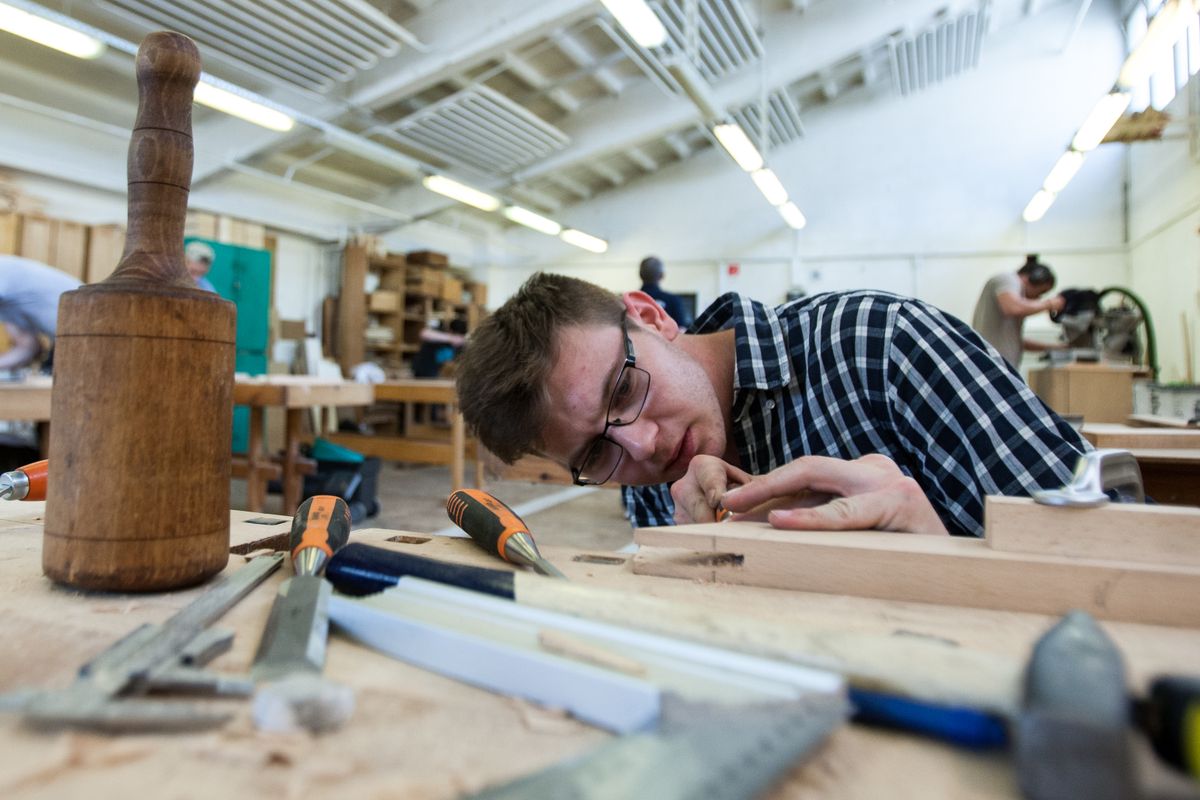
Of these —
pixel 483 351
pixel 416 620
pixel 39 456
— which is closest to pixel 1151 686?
pixel 416 620

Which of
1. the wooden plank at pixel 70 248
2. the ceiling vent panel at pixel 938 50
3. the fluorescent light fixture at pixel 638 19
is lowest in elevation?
the wooden plank at pixel 70 248

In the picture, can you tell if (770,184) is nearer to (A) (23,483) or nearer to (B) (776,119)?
(B) (776,119)

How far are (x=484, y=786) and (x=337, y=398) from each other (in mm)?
3994

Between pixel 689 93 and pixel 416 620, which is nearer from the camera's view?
pixel 416 620

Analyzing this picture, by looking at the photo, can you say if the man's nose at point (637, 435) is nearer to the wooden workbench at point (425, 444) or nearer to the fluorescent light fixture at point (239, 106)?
the wooden workbench at point (425, 444)

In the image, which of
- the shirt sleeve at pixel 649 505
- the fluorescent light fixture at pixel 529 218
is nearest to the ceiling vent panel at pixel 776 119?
the fluorescent light fixture at pixel 529 218

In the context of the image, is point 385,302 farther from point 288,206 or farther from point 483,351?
point 483,351

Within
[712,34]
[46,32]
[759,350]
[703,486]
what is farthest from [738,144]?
[703,486]

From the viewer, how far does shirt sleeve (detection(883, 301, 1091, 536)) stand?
41.2 inches

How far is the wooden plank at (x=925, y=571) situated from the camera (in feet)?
1.95

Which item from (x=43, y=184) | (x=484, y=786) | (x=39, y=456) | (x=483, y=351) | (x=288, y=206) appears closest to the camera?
(x=484, y=786)

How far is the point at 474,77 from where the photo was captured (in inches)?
300

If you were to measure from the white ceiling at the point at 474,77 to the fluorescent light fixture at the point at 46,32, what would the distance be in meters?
0.25

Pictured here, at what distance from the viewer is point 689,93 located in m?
6.09
